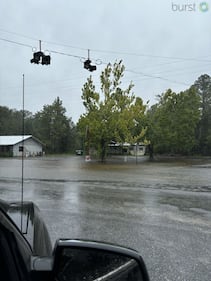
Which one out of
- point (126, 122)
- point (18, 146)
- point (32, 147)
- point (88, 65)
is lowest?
point (32, 147)

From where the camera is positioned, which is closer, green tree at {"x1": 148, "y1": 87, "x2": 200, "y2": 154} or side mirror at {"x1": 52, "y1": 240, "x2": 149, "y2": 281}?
side mirror at {"x1": 52, "y1": 240, "x2": 149, "y2": 281}

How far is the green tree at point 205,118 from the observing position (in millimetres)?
58062

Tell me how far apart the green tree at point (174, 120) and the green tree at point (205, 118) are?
9041 mm

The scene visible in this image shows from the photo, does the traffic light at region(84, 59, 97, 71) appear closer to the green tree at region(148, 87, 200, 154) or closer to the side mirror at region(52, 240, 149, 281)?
the side mirror at region(52, 240, 149, 281)

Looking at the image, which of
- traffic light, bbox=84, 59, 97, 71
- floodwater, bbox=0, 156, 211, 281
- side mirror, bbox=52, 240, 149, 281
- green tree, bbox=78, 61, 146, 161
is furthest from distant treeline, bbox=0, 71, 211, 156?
side mirror, bbox=52, 240, 149, 281

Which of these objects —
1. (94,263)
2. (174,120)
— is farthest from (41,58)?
(174,120)

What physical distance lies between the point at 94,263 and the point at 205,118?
62462 millimetres

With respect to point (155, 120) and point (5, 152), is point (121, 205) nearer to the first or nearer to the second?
point (155, 120)

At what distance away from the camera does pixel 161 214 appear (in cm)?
735

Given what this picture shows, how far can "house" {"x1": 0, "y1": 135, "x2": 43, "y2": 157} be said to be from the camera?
58.5 metres

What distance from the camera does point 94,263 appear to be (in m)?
1.04

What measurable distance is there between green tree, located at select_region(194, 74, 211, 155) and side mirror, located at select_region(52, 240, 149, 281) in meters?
57.8

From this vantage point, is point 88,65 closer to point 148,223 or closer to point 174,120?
point 148,223

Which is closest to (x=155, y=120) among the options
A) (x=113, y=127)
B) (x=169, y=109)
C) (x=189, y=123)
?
(x=169, y=109)
